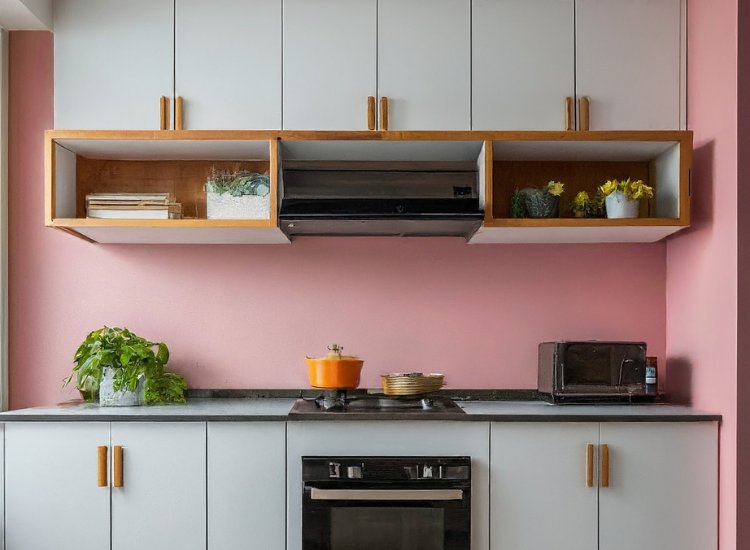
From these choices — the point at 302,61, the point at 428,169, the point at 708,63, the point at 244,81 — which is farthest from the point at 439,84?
the point at 708,63

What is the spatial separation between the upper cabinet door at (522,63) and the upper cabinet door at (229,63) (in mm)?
774

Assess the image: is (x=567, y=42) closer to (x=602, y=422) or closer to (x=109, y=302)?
(x=602, y=422)

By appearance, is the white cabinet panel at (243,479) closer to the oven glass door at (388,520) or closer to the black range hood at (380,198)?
the oven glass door at (388,520)

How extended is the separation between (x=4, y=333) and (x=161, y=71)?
1.22 meters

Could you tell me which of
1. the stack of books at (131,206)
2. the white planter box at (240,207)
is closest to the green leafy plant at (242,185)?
the white planter box at (240,207)

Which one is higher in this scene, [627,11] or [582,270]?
[627,11]

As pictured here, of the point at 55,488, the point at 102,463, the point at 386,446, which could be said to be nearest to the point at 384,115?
the point at 386,446

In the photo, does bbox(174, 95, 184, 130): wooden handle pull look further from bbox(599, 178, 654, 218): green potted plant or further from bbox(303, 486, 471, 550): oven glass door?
bbox(599, 178, 654, 218): green potted plant

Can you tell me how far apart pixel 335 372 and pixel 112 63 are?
1.44m

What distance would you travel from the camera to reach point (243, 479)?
2848mm

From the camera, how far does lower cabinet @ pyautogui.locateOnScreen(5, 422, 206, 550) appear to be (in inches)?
112

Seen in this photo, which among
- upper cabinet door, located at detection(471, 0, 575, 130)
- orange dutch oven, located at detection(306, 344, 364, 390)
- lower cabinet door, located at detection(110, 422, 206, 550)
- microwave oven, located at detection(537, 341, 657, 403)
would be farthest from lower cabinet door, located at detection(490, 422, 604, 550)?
upper cabinet door, located at detection(471, 0, 575, 130)

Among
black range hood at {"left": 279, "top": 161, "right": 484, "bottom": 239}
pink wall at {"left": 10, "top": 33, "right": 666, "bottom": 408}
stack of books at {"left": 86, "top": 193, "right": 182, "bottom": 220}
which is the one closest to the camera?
black range hood at {"left": 279, "top": 161, "right": 484, "bottom": 239}

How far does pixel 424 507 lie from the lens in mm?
2775
